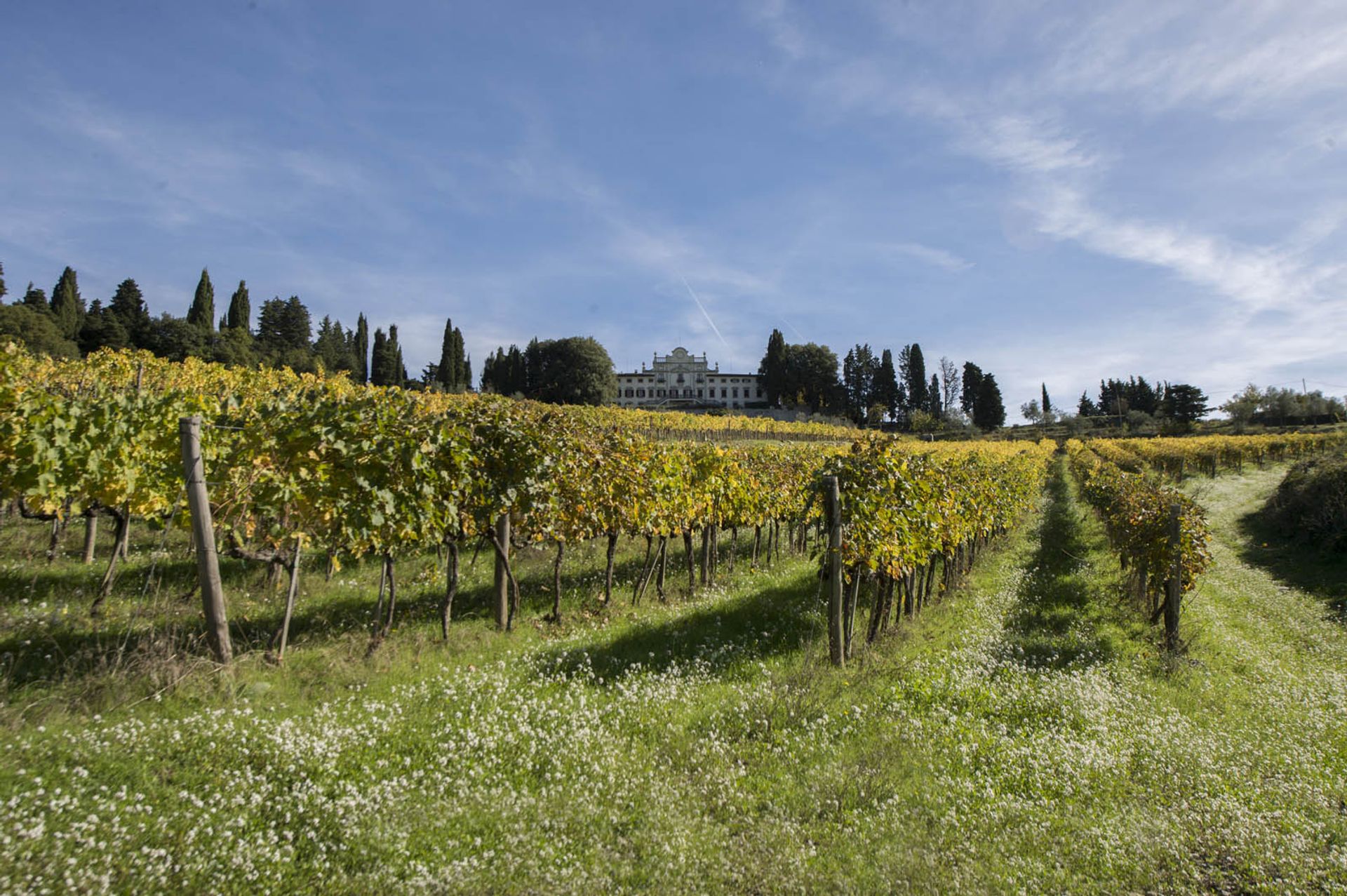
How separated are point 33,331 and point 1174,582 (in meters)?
53.6

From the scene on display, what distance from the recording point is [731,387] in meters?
113

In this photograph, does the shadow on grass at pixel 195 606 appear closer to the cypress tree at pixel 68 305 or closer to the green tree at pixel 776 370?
the cypress tree at pixel 68 305

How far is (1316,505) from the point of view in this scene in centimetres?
2048

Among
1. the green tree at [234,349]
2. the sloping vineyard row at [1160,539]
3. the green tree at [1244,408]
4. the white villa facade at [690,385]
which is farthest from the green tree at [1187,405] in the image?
the green tree at [234,349]

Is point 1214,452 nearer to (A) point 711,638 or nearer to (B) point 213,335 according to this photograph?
(A) point 711,638

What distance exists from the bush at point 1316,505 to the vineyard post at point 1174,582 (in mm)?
13818

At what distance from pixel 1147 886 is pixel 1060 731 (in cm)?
222

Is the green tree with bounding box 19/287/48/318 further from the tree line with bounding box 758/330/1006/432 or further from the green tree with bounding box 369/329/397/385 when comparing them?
the tree line with bounding box 758/330/1006/432

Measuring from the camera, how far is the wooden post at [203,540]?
486 centimetres

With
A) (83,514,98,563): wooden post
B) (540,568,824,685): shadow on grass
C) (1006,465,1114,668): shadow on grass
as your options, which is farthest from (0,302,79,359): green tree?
(1006,465,1114,668): shadow on grass

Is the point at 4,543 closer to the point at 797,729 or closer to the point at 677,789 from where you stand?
the point at 677,789

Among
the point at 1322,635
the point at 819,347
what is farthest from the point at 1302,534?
the point at 819,347

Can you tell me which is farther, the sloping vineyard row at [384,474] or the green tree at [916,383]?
the green tree at [916,383]

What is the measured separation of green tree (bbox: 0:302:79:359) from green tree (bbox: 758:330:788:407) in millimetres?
78204
